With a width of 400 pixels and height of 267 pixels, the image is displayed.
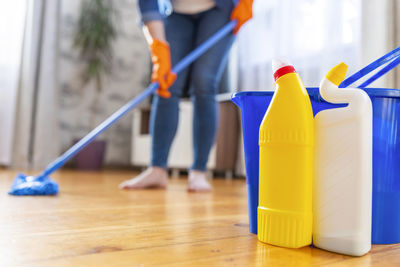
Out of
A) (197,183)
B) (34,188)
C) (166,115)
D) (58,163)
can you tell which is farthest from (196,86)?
(34,188)

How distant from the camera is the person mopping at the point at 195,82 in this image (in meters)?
1.44

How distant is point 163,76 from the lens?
1.33m

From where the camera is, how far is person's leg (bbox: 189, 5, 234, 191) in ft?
4.76

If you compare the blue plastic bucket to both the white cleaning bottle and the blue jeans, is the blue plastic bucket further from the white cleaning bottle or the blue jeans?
the blue jeans

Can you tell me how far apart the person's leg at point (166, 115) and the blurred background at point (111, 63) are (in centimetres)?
74

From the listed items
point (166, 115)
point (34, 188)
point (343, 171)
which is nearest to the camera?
point (343, 171)

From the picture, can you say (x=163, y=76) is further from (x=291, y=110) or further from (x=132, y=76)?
(x=132, y=76)

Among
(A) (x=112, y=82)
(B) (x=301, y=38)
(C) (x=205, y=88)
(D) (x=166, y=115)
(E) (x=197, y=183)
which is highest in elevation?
(B) (x=301, y=38)

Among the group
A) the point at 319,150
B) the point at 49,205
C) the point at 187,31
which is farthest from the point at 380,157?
the point at 187,31

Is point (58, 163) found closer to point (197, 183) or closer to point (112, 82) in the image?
point (197, 183)

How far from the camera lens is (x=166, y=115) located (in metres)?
1.43

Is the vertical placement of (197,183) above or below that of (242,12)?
below

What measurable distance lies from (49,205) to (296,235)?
68cm

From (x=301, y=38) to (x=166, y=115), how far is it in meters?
1.03
